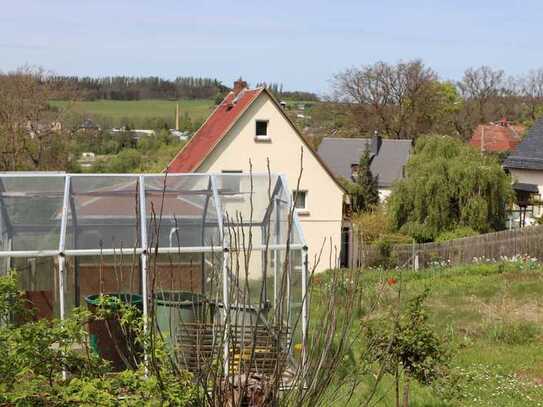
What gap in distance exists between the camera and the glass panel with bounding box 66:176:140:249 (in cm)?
1074

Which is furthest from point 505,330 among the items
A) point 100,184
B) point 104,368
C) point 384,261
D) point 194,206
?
point 384,261

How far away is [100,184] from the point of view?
11.6 m

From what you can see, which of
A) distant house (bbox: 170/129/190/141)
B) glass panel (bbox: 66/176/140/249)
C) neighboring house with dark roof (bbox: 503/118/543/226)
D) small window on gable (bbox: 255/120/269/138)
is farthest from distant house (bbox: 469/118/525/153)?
glass panel (bbox: 66/176/140/249)

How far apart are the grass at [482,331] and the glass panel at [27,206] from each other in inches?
164

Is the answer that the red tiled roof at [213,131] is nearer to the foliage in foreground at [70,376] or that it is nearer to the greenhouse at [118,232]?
the greenhouse at [118,232]

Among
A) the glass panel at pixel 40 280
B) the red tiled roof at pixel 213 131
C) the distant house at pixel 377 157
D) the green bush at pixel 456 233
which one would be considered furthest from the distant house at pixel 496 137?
the glass panel at pixel 40 280

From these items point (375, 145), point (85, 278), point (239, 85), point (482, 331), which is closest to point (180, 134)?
point (375, 145)

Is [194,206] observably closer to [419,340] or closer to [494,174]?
[419,340]

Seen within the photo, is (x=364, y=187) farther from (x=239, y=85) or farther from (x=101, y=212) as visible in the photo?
(x=101, y=212)

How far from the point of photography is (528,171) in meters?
37.8

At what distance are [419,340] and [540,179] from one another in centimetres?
3135

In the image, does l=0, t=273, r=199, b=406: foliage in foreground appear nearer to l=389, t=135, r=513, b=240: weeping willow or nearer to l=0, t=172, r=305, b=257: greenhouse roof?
l=0, t=172, r=305, b=257: greenhouse roof

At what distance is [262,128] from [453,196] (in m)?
8.41

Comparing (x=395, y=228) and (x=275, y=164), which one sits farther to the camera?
(x=395, y=228)
